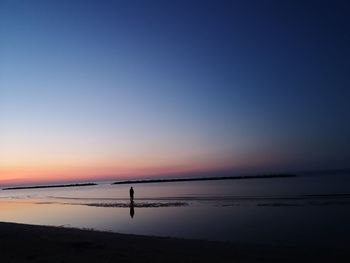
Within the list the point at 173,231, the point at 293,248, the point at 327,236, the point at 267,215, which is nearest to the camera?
the point at 293,248

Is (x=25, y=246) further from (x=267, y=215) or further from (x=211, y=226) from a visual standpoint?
(x=267, y=215)

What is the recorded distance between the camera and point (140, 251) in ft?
44.7

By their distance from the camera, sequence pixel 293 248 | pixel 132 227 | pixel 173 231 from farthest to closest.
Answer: pixel 132 227
pixel 173 231
pixel 293 248

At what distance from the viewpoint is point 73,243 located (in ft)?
50.3

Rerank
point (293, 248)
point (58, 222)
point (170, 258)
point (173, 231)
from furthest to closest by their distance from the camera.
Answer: point (58, 222)
point (173, 231)
point (293, 248)
point (170, 258)

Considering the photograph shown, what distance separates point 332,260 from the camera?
40.2 ft

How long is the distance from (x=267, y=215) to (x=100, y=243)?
13.6 m

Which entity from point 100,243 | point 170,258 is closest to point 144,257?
point 170,258

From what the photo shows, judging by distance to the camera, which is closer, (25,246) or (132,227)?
(25,246)

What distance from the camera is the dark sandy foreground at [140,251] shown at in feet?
40.2

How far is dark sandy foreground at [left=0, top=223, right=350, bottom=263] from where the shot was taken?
40.2 feet

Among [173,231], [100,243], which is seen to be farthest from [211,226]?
[100,243]

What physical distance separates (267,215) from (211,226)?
17.3 ft

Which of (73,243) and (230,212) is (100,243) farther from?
(230,212)
